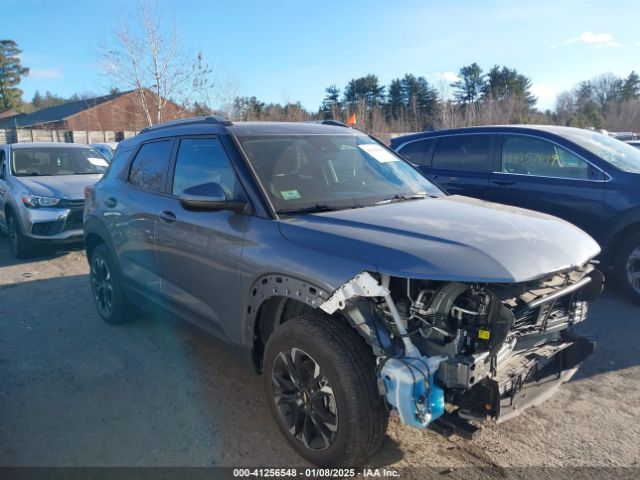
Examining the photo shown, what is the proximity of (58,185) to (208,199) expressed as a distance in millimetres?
6341

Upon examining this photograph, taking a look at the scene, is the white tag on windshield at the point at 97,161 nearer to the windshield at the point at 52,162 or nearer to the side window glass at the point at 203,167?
the windshield at the point at 52,162

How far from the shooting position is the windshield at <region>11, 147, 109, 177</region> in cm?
887

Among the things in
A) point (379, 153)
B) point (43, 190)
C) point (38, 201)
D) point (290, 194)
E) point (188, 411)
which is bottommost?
point (188, 411)

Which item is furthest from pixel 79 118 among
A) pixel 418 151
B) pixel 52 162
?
pixel 418 151

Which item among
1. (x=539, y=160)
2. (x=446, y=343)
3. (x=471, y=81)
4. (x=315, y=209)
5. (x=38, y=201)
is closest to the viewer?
(x=446, y=343)

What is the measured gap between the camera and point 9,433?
3.33 meters

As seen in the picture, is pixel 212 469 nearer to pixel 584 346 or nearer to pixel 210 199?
pixel 210 199

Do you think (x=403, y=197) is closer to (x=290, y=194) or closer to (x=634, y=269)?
(x=290, y=194)

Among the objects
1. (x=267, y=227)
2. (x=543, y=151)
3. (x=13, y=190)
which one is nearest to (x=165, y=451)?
(x=267, y=227)

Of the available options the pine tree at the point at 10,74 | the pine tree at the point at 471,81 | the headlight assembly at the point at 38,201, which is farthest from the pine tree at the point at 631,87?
the pine tree at the point at 10,74

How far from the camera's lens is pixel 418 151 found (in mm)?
7523

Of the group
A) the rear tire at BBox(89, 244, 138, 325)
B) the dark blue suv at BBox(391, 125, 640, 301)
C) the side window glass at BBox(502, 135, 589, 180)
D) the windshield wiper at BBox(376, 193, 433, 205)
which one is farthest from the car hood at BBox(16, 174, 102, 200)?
the side window glass at BBox(502, 135, 589, 180)

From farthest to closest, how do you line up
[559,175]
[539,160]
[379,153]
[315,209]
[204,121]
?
[539,160]
[559,175]
[379,153]
[204,121]
[315,209]

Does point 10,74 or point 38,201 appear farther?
point 10,74
